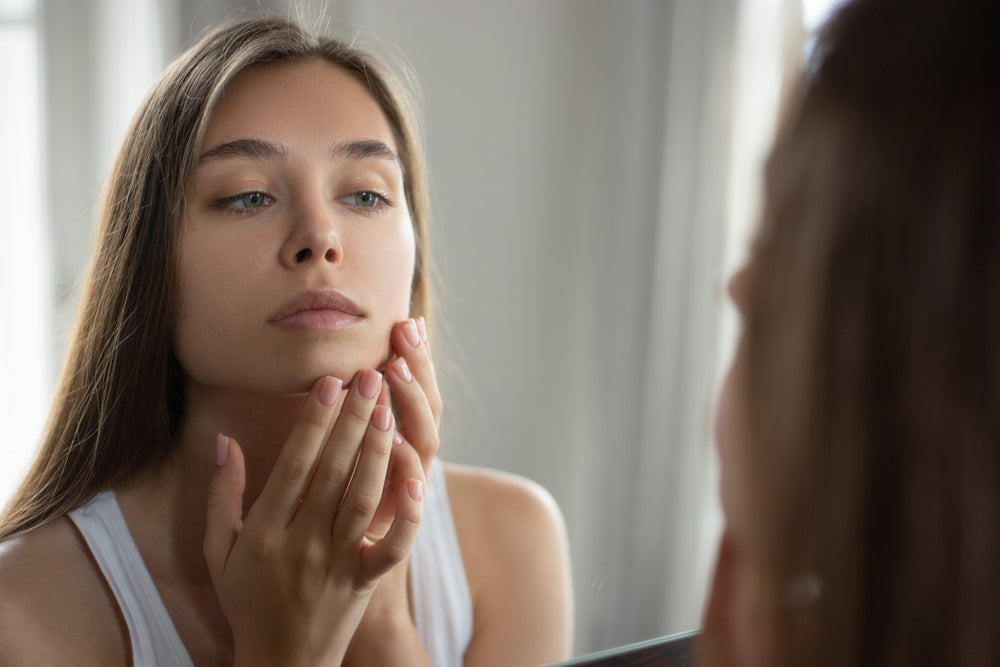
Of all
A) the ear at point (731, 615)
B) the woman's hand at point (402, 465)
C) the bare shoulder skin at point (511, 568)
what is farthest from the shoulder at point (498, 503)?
the ear at point (731, 615)

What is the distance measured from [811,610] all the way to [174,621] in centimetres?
39

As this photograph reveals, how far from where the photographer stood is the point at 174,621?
0.47m

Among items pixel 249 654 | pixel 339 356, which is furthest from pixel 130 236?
pixel 249 654

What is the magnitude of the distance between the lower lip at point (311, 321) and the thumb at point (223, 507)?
3.0 inches

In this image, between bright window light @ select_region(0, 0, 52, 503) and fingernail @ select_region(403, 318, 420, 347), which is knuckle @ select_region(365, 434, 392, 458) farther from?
bright window light @ select_region(0, 0, 52, 503)

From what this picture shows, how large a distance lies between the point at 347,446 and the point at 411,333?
9 cm

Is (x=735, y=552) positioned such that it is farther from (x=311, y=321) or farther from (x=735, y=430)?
(x=311, y=321)

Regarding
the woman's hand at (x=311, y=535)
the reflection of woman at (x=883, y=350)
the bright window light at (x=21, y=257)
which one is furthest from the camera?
the bright window light at (x=21, y=257)

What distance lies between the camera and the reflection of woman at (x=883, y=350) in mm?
196

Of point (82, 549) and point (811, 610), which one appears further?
point (82, 549)

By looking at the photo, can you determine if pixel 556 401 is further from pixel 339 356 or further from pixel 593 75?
pixel 339 356

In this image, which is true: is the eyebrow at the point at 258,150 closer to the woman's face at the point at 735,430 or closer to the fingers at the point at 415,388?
the fingers at the point at 415,388

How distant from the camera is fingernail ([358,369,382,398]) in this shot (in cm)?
47

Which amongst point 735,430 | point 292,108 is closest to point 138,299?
point 292,108
